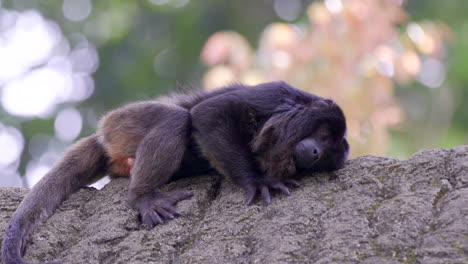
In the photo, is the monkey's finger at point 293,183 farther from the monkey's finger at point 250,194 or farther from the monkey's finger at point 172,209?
the monkey's finger at point 172,209

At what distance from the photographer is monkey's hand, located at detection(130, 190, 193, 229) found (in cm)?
528

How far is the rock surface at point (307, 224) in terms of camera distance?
4316 millimetres

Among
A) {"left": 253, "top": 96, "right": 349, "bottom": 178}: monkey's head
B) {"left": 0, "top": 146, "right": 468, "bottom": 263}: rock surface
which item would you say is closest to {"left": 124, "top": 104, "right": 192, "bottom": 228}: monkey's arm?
{"left": 0, "top": 146, "right": 468, "bottom": 263}: rock surface

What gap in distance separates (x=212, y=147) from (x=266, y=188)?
668mm

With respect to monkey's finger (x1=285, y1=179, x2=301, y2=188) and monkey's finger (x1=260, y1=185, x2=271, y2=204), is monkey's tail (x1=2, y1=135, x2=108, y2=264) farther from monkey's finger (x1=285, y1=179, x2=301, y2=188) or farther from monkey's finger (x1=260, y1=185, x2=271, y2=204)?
monkey's finger (x1=285, y1=179, x2=301, y2=188)

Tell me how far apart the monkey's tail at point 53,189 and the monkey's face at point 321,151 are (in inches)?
64.6

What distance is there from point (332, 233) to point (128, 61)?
42.1 ft

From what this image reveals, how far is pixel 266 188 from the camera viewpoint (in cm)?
538

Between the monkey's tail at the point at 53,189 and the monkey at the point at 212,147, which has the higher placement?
the monkey at the point at 212,147

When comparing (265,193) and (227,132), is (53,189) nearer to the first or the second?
(227,132)

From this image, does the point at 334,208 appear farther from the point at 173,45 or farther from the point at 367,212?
the point at 173,45

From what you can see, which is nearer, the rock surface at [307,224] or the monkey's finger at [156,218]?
the rock surface at [307,224]

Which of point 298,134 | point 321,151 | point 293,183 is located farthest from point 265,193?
point 298,134

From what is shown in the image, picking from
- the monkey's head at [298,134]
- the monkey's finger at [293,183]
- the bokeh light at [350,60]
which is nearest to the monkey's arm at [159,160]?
the monkey's head at [298,134]
